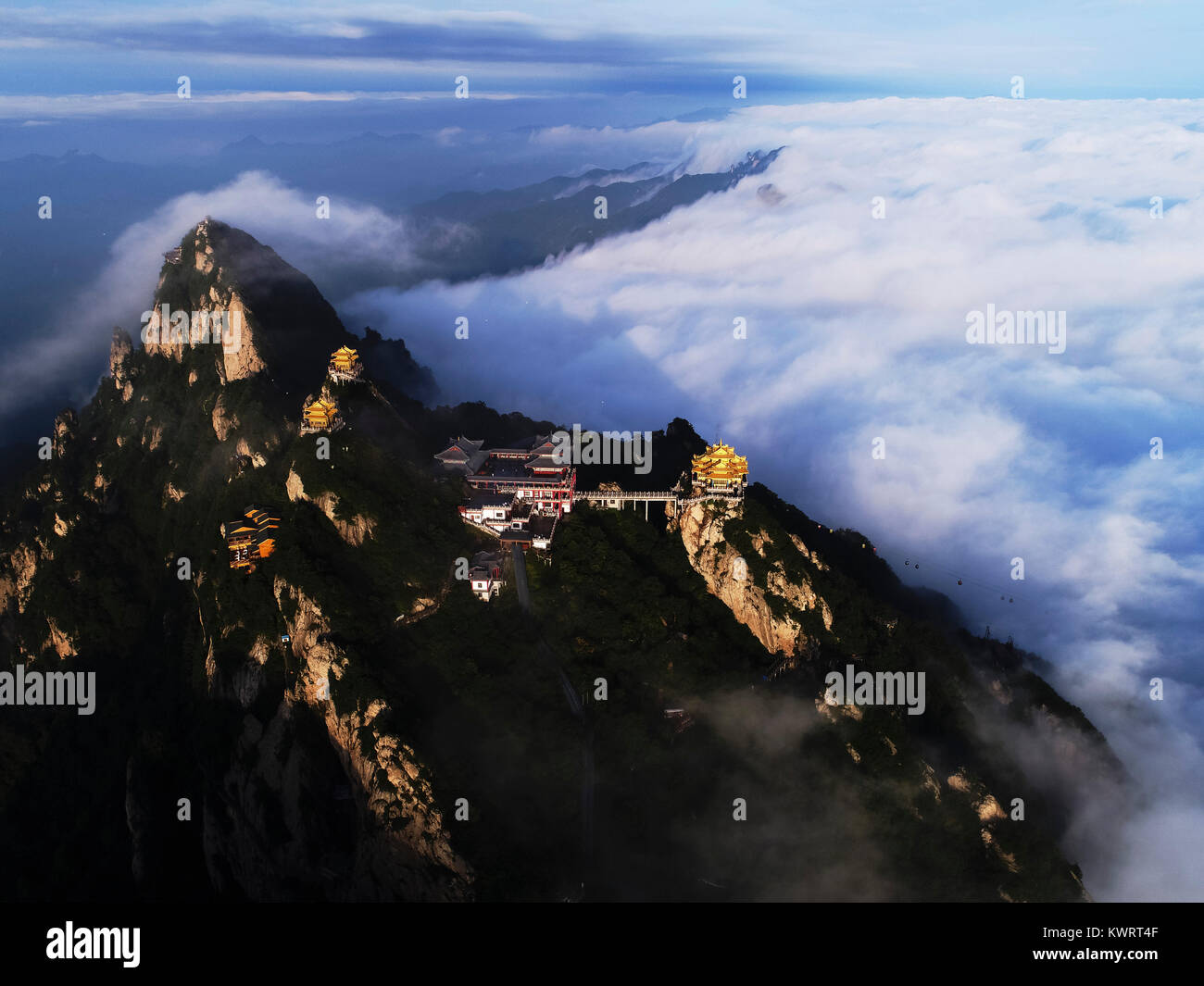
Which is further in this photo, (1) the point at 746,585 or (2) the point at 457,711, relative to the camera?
(1) the point at 746,585

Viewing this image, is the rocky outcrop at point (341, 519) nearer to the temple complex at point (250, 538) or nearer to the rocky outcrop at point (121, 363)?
the temple complex at point (250, 538)

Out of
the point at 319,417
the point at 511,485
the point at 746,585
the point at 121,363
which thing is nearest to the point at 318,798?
the point at 511,485

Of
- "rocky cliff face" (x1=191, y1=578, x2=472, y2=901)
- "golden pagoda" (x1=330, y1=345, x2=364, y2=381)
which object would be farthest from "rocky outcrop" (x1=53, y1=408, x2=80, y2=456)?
"rocky cliff face" (x1=191, y1=578, x2=472, y2=901)

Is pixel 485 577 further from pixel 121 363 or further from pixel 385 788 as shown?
pixel 121 363

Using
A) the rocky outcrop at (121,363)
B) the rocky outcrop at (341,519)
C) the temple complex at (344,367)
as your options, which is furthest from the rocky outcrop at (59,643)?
the temple complex at (344,367)

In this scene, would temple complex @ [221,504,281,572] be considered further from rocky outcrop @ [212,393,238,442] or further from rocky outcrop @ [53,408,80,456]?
rocky outcrop @ [53,408,80,456]

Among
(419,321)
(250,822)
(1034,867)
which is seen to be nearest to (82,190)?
(419,321)
